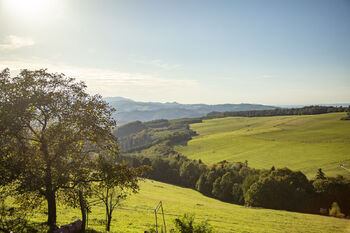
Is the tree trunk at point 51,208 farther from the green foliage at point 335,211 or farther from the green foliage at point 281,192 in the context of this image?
the green foliage at point 335,211

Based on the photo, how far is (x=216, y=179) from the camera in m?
89.5

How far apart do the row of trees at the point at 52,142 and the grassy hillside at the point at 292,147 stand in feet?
276

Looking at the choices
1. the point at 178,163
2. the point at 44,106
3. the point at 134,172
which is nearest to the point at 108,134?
the point at 134,172

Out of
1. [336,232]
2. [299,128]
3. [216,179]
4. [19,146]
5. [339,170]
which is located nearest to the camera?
[19,146]

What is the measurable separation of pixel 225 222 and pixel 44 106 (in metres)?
35.8

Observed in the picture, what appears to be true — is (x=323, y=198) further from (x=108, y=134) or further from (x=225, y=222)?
(x=108, y=134)

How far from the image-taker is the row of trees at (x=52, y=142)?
14156mm

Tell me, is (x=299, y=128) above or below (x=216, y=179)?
above

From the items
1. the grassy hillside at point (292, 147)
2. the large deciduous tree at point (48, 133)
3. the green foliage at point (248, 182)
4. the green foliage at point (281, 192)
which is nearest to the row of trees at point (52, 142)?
the large deciduous tree at point (48, 133)

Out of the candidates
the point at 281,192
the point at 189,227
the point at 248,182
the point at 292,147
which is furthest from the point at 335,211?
the point at 189,227

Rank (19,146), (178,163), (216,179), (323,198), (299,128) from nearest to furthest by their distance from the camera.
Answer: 1. (19,146)
2. (323,198)
3. (216,179)
4. (178,163)
5. (299,128)

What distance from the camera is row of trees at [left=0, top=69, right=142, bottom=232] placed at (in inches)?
557

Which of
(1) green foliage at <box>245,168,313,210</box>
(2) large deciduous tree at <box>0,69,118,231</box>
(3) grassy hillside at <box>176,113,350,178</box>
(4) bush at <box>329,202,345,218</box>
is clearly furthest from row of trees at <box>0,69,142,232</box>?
(3) grassy hillside at <box>176,113,350,178</box>

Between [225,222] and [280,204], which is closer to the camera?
[225,222]
